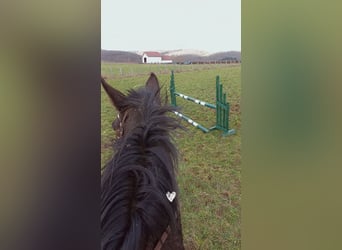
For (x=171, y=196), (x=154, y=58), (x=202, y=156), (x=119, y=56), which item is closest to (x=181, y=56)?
(x=154, y=58)

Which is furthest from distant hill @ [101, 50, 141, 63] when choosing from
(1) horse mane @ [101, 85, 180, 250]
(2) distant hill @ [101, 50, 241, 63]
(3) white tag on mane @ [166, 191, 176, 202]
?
(3) white tag on mane @ [166, 191, 176, 202]

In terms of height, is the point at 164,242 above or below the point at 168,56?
below

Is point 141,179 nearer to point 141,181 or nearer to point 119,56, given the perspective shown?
point 141,181

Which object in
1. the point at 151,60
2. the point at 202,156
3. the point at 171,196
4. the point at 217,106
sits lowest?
the point at 171,196

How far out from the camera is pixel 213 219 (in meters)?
1.22

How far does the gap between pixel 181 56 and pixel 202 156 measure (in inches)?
13.2

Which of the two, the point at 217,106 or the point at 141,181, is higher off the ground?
the point at 217,106

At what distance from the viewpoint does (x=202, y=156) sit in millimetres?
1228

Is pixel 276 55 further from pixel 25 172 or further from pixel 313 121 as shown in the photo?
pixel 25 172

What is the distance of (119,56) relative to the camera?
123cm

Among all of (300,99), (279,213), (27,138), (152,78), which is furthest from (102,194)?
(300,99)

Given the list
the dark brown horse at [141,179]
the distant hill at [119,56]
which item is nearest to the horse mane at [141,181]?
the dark brown horse at [141,179]

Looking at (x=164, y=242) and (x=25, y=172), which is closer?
(x=25, y=172)

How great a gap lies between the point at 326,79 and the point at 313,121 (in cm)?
13
